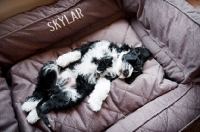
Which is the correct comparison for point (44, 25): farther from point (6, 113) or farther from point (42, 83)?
point (6, 113)

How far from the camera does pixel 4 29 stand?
1.50 metres

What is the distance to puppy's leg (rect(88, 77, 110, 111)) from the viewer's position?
1400 mm

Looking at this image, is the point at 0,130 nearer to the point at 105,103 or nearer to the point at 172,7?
the point at 105,103

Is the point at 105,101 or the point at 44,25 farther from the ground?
the point at 44,25

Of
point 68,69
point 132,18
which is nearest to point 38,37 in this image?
point 68,69

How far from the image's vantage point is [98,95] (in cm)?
142

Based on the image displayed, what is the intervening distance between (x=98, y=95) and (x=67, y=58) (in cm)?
39

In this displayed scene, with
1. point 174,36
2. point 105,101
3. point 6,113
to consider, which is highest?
point 174,36

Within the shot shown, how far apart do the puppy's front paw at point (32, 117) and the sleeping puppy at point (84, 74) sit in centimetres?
3

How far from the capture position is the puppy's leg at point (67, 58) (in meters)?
1.51

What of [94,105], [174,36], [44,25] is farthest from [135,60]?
[44,25]

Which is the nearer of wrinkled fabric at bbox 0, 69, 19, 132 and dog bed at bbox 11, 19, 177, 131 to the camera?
wrinkled fabric at bbox 0, 69, 19, 132

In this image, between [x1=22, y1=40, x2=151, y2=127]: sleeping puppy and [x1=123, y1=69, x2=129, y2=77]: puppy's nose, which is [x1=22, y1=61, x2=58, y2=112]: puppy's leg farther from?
[x1=123, y1=69, x2=129, y2=77]: puppy's nose

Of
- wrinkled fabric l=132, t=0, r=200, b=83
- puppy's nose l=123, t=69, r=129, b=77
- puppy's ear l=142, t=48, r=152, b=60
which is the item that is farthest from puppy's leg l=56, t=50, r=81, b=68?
wrinkled fabric l=132, t=0, r=200, b=83
